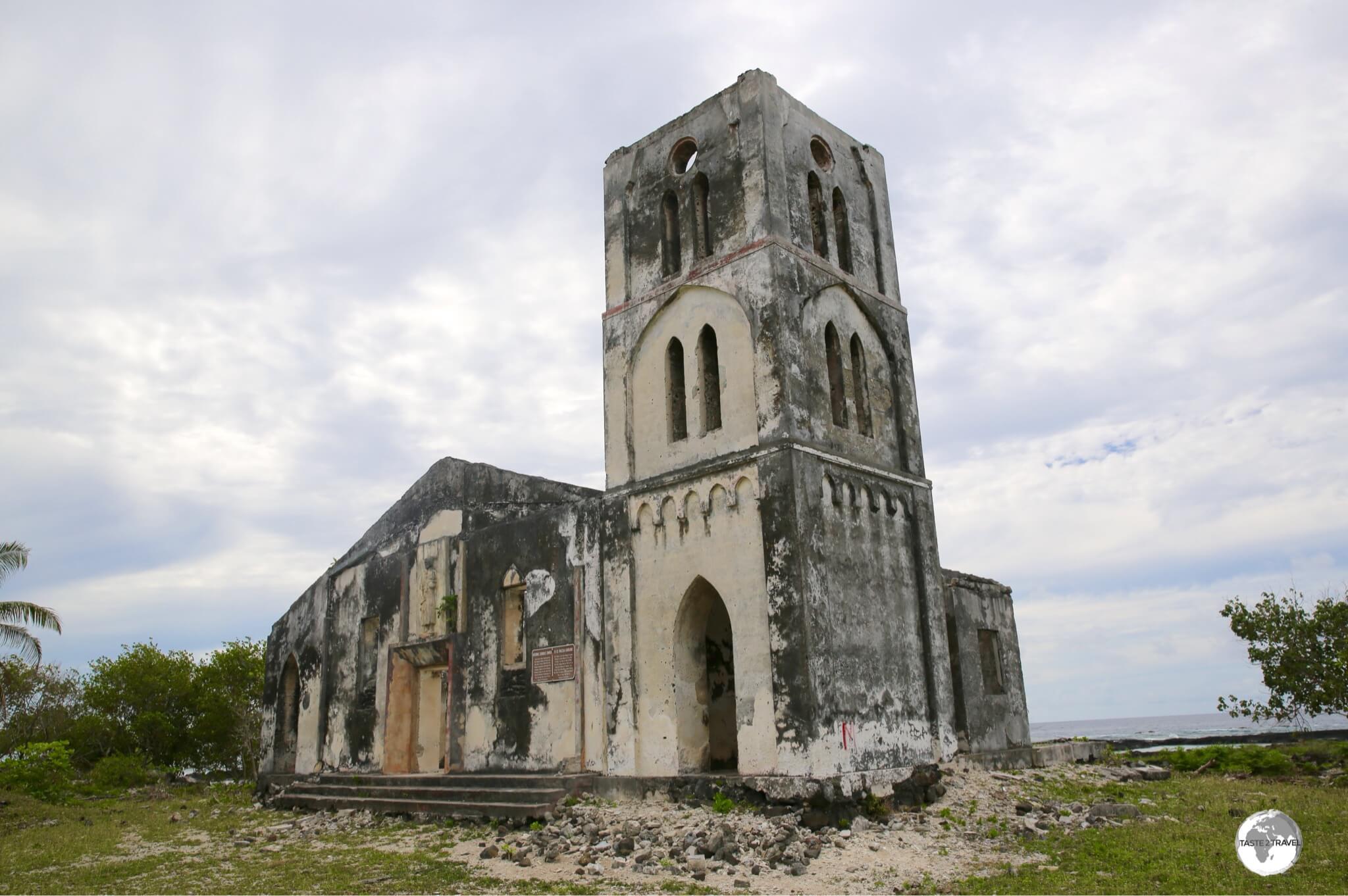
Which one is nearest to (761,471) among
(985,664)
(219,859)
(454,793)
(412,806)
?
(454,793)

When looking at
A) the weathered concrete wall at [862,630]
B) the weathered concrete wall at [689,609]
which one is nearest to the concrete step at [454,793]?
the weathered concrete wall at [689,609]

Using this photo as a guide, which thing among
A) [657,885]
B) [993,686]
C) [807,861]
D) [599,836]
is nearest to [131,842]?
[599,836]

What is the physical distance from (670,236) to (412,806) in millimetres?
9702

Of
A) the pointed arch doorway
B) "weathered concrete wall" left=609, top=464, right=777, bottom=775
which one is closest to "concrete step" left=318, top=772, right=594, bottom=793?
"weathered concrete wall" left=609, top=464, right=777, bottom=775

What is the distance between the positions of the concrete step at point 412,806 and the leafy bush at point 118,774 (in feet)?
30.1

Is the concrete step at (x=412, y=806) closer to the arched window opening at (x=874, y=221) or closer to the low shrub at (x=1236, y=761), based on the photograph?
the arched window opening at (x=874, y=221)

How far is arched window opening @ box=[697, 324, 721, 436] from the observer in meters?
14.2

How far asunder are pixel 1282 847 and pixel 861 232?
34.2 ft

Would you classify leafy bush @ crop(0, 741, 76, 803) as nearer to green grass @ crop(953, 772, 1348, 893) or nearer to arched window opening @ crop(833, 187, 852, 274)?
arched window opening @ crop(833, 187, 852, 274)

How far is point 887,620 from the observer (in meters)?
13.7

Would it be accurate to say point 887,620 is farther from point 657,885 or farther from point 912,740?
point 657,885

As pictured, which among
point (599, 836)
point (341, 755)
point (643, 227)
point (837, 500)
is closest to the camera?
point (599, 836)

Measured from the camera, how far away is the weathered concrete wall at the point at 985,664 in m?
15.9

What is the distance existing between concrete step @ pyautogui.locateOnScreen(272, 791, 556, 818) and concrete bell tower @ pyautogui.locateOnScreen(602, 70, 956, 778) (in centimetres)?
141
